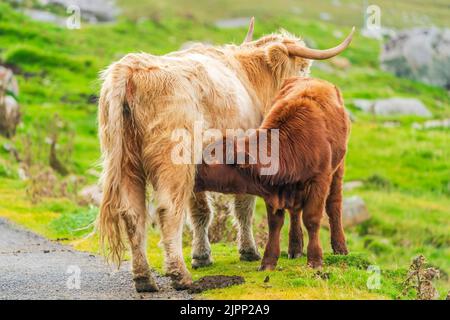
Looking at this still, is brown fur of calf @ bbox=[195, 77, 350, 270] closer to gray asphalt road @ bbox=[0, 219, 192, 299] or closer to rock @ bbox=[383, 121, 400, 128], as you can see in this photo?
gray asphalt road @ bbox=[0, 219, 192, 299]

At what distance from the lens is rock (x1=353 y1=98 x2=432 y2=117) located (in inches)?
1458

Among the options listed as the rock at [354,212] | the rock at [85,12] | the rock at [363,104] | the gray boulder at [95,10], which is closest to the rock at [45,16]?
the rock at [85,12]

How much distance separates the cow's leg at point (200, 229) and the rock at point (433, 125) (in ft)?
75.9

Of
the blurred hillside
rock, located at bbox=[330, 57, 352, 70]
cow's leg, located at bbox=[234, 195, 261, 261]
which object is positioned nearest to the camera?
cow's leg, located at bbox=[234, 195, 261, 261]

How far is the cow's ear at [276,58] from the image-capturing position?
36.5 ft

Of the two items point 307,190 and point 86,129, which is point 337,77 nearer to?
point 86,129

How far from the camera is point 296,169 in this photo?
9.04 metres

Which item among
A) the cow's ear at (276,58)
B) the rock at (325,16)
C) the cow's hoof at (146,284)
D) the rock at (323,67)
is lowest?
the cow's hoof at (146,284)

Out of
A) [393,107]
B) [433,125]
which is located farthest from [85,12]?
[433,125]

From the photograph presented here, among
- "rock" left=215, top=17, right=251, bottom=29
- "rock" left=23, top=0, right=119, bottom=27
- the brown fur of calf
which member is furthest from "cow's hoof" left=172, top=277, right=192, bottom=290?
"rock" left=215, top=17, right=251, bottom=29

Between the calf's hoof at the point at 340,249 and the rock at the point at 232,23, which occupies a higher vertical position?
the rock at the point at 232,23

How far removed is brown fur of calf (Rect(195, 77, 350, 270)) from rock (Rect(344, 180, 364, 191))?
45.9 ft

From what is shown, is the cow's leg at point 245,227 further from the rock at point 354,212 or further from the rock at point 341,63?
the rock at point 341,63
